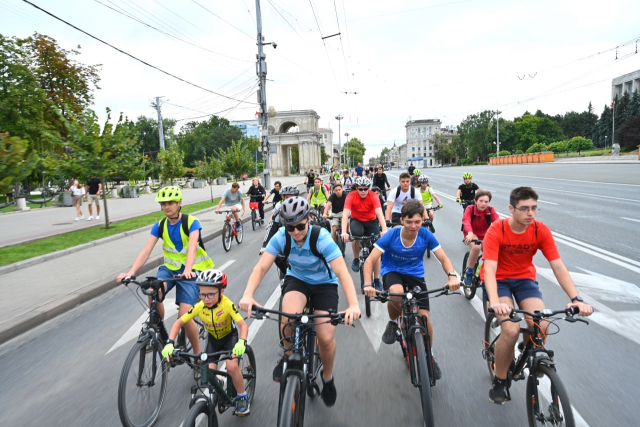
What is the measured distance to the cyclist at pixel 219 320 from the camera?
321 cm

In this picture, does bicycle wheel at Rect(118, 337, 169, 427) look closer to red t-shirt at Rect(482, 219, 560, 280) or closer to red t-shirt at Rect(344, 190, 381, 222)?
Result: red t-shirt at Rect(482, 219, 560, 280)

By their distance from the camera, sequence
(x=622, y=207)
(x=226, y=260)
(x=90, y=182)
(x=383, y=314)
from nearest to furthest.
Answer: (x=383, y=314) < (x=226, y=260) < (x=622, y=207) < (x=90, y=182)

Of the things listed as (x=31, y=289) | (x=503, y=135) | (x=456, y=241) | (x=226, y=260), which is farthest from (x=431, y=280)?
(x=503, y=135)

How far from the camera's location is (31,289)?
7148 millimetres

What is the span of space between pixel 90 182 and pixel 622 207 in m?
20.8

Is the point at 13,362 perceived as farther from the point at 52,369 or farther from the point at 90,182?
the point at 90,182

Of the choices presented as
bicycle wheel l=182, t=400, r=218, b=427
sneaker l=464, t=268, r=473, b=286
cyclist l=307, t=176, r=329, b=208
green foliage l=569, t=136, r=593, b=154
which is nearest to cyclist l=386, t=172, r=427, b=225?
sneaker l=464, t=268, r=473, b=286

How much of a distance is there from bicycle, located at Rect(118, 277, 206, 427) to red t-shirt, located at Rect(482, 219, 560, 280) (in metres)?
2.99

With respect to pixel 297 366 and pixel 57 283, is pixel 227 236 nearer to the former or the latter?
pixel 57 283

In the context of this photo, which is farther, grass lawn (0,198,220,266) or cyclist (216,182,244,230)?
cyclist (216,182,244,230)

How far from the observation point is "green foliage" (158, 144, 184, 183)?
23094mm

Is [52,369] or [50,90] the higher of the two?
[50,90]

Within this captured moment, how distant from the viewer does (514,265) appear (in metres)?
3.51

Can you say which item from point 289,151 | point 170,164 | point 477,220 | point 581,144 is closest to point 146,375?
point 477,220
